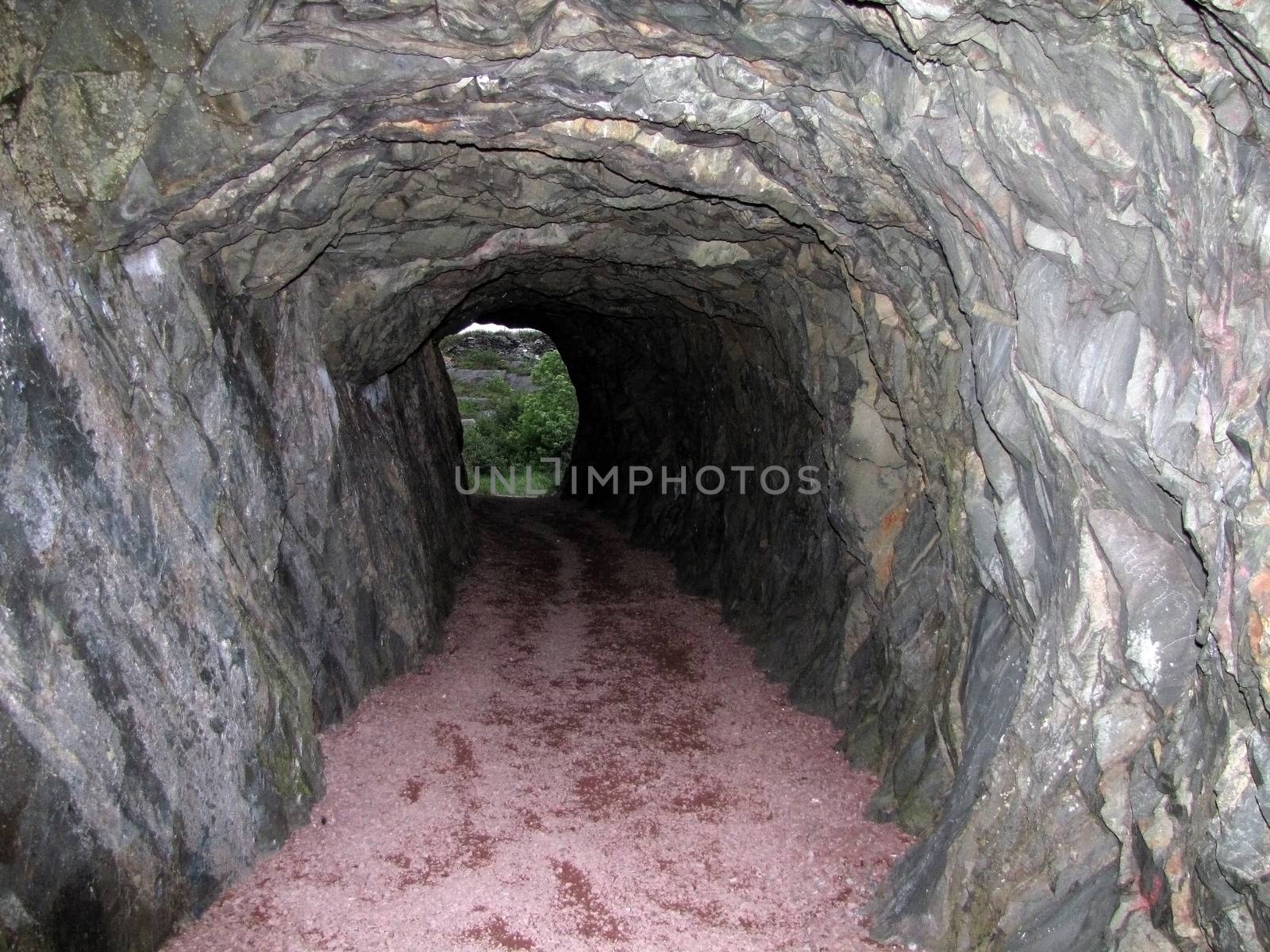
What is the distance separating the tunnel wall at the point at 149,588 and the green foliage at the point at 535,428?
1953 centimetres

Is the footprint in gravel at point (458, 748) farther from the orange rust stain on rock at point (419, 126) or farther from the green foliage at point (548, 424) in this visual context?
the green foliage at point (548, 424)

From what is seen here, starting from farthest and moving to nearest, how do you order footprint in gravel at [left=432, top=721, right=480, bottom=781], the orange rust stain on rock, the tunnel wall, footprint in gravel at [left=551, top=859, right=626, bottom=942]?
1. footprint in gravel at [left=432, top=721, right=480, bottom=781]
2. the orange rust stain on rock
3. footprint in gravel at [left=551, top=859, right=626, bottom=942]
4. the tunnel wall

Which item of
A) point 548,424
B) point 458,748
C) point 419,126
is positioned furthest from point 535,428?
point 419,126

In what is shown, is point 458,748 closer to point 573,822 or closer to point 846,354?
point 573,822

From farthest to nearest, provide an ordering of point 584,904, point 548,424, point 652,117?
point 548,424 < point 584,904 < point 652,117

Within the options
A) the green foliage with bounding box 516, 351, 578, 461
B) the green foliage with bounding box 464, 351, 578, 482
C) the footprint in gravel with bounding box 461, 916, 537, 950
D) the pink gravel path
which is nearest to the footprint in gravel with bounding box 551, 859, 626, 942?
the pink gravel path

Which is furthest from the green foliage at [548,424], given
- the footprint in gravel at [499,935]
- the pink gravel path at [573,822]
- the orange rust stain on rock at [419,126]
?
the footprint in gravel at [499,935]

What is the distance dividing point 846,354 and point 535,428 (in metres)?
20.6

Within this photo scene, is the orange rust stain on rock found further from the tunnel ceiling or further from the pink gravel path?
the pink gravel path

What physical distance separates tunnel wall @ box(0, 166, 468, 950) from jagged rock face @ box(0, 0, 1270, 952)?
0.04 metres

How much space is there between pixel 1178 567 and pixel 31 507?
237 inches

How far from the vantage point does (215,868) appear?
21.6ft

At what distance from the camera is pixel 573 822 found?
7.89 m

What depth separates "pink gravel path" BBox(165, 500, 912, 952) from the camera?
6496mm
